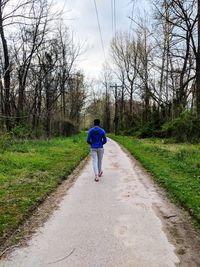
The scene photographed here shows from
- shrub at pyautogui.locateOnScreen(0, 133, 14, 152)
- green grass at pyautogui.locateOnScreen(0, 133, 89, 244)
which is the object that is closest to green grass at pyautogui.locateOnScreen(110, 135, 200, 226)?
green grass at pyautogui.locateOnScreen(0, 133, 89, 244)

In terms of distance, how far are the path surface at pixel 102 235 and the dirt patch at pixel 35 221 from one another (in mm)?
140

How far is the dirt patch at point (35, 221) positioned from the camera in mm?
4637

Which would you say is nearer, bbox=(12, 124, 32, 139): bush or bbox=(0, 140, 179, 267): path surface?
bbox=(0, 140, 179, 267): path surface

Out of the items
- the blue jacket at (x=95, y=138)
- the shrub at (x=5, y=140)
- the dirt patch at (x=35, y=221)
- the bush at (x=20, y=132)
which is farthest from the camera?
the blue jacket at (x=95, y=138)

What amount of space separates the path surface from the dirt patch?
140 millimetres

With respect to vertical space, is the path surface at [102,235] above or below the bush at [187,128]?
below

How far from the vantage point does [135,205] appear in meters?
6.78

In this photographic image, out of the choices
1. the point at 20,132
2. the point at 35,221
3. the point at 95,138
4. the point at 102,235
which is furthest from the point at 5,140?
the point at 95,138

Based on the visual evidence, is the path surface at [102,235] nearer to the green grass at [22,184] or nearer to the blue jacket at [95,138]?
the green grass at [22,184]

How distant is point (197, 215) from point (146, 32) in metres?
37.9

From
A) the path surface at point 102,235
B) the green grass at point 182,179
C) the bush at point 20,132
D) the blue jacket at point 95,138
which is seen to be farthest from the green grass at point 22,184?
the green grass at point 182,179

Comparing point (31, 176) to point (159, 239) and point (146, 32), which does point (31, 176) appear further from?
point (146, 32)

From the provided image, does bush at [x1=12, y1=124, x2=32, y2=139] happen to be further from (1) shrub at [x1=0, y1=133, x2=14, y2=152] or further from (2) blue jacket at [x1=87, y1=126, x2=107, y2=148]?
(2) blue jacket at [x1=87, y1=126, x2=107, y2=148]

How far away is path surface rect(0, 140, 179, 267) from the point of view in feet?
13.2
